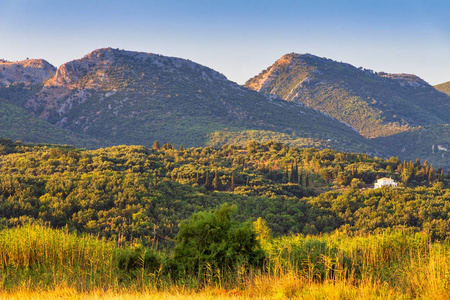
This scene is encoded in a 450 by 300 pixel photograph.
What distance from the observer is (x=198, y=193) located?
40688 mm

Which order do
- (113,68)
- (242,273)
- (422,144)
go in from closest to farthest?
(242,273), (422,144), (113,68)

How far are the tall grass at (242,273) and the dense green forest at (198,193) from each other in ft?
6.33

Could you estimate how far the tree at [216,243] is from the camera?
8930 millimetres

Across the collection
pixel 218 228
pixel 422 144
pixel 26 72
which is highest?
pixel 26 72

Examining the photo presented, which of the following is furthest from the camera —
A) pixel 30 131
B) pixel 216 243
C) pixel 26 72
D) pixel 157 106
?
pixel 26 72

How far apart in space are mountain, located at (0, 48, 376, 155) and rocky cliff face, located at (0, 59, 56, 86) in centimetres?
3188

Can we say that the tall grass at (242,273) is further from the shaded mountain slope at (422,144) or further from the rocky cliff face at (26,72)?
the rocky cliff face at (26,72)

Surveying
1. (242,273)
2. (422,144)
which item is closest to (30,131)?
(242,273)

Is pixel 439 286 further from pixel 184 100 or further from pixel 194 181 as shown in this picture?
pixel 184 100

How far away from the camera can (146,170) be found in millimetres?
51562

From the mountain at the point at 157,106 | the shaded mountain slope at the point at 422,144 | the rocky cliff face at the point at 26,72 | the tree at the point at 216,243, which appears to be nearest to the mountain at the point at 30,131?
the mountain at the point at 157,106

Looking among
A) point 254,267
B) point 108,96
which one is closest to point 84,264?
point 254,267

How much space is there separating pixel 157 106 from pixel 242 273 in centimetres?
13302

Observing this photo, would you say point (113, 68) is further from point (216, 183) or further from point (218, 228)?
point (218, 228)
